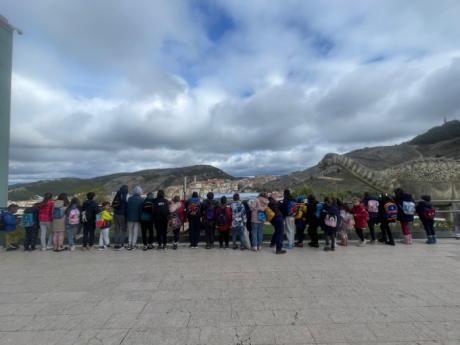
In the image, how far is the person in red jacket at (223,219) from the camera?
25.9 ft

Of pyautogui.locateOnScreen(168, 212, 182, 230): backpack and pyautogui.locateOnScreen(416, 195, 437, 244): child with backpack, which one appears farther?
pyautogui.locateOnScreen(416, 195, 437, 244): child with backpack

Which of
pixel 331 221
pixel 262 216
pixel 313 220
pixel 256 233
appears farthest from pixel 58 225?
pixel 331 221

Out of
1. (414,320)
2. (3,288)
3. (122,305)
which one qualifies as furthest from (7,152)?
(414,320)

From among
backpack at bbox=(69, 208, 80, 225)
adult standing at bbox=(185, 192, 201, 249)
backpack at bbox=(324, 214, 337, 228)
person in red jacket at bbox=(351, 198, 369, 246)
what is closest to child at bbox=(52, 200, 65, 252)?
backpack at bbox=(69, 208, 80, 225)

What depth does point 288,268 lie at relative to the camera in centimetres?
603

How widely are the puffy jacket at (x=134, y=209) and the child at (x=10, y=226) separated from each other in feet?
10.6

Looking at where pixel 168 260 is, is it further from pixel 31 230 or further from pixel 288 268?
pixel 31 230

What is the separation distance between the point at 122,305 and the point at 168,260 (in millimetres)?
2588

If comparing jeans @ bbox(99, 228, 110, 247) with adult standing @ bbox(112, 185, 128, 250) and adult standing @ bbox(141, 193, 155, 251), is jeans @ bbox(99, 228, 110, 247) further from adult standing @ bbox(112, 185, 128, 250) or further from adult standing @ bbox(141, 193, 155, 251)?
adult standing @ bbox(141, 193, 155, 251)

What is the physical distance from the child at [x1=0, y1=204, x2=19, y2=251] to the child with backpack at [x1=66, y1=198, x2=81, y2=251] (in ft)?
5.04

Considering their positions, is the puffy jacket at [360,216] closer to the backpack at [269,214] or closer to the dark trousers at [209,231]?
the backpack at [269,214]

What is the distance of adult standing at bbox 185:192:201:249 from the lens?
26.5 feet

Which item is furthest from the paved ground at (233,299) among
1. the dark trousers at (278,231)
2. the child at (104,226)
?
the child at (104,226)

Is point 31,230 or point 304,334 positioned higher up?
point 31,230
